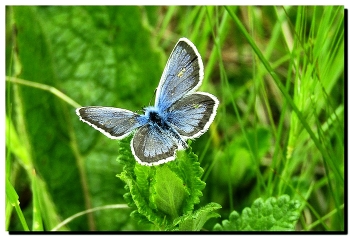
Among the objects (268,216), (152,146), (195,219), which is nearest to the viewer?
(152,146)

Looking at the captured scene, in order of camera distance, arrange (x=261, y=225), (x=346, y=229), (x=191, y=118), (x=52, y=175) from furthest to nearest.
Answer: (x=52, y=175), (x=346, y=229), (x=261, y=225), (x=191, y=118)

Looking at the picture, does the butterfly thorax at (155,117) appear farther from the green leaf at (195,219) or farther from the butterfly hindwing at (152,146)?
the green leaf at (195,219)

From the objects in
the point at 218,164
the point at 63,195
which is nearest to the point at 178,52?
the point at 218,164

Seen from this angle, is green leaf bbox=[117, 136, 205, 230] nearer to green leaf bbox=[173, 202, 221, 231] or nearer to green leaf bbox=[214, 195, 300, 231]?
green leaf bbox=[173, 202, 221, 231]

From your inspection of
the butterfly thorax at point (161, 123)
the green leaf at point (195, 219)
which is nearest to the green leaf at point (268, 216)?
the green leaf at point (195, 219)

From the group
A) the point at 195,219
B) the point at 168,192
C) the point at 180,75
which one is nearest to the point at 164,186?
the point at 168,192

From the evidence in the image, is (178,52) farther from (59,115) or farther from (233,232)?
(59,115)

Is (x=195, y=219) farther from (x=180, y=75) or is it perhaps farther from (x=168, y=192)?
(x=180, y=75)
